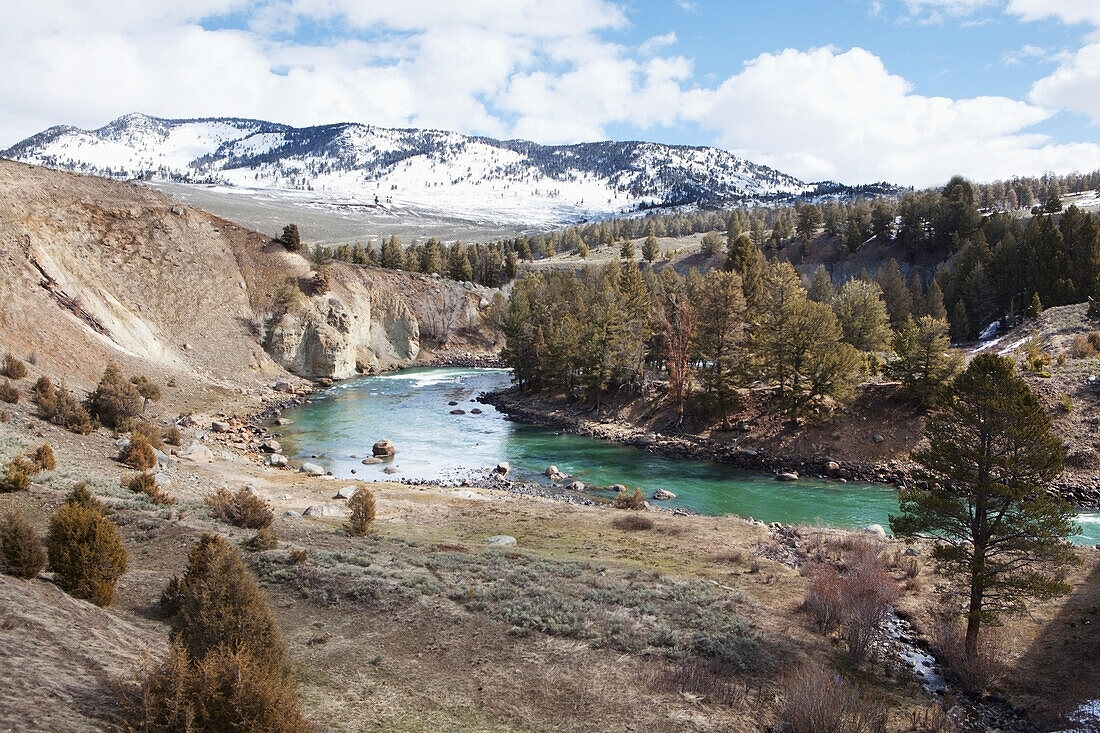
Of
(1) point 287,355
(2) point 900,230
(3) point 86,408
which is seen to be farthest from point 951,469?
(2) point 900,230

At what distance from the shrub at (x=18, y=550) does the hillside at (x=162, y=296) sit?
1264 inches

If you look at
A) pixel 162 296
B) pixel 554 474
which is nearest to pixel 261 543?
pixel 554 474

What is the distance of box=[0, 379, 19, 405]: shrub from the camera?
27234mm

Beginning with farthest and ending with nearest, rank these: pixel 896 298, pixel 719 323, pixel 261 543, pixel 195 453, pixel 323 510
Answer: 1. pixel 896 298
2. pixel 719 323
3. pixel 195 453
4. pixel 323 510
5. pixel 261 543

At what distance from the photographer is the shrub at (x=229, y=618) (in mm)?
8734

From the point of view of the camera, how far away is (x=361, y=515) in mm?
20641

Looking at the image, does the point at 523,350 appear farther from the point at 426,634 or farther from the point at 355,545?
the point at 426,634

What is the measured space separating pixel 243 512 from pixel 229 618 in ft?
37.9

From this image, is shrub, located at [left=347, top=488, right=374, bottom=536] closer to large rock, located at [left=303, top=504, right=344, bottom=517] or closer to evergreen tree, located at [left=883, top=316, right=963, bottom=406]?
large rock, located at [left=303, top=504, right=344, bottom=517]

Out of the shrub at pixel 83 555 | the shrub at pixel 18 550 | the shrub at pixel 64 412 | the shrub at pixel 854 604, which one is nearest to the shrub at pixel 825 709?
the shrub at pixel 854 604

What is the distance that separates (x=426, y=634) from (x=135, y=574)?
20.5ft

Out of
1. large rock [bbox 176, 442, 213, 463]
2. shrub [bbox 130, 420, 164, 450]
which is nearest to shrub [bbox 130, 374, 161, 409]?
large rock [bbox 176, 442, 213, 463]

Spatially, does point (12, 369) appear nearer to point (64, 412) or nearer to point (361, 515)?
point (64, 412)

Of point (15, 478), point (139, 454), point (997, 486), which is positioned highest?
point (997, 486)
